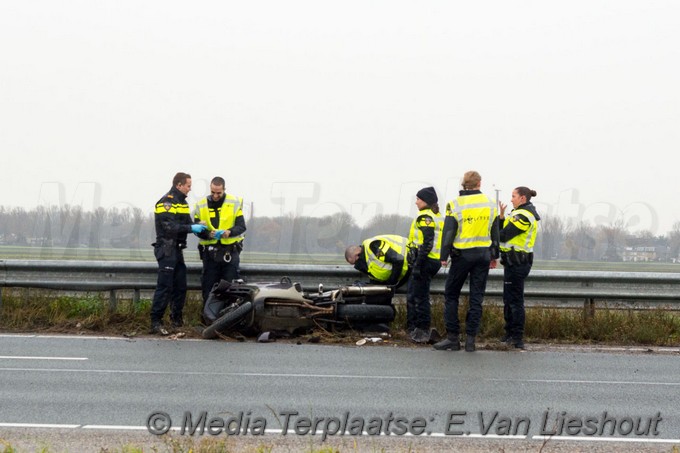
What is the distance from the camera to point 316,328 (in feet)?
36.5

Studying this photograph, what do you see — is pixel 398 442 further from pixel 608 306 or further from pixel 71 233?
pixel 71 233

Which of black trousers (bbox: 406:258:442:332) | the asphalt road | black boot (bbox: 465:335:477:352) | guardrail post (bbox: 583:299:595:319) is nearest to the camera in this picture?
the asphalt road

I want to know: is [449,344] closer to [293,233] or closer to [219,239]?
[219,239]

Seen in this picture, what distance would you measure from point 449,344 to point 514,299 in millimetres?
1085

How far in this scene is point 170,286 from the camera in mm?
11391

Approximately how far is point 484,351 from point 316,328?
7.43 feet

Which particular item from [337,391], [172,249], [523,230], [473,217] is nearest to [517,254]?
[523,230]

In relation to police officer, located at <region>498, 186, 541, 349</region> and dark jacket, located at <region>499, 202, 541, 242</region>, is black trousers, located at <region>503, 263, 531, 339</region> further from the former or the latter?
dark jacket, located at <region>499, 202, 541, 242</region>

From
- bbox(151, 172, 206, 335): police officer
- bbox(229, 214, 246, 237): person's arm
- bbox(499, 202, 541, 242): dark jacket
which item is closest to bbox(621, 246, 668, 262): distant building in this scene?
bbox(499, 202, 541, 242): dark jacket

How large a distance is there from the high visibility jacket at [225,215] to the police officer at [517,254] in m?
3.73

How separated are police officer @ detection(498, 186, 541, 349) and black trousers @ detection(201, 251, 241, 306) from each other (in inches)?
148

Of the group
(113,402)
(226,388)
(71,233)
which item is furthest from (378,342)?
(71,233)

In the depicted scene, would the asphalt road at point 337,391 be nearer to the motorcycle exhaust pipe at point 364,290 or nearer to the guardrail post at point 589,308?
the motorcycle exhaust pipe at point 364,290

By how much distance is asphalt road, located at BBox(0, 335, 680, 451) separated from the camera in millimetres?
6316
